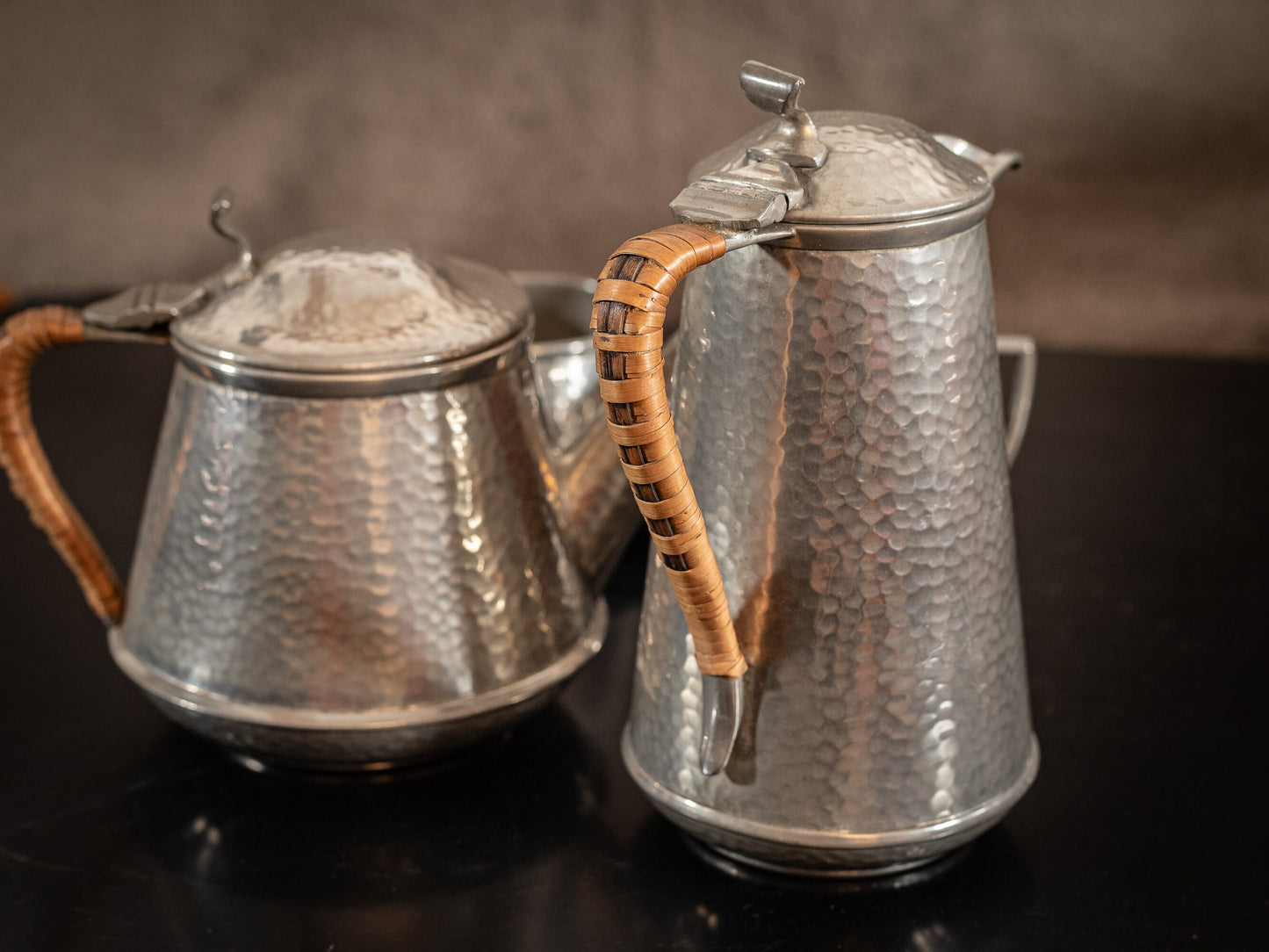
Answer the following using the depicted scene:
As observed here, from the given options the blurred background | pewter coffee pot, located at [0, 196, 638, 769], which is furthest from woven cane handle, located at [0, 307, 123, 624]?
the blurred background

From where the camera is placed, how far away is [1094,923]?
0.49 m

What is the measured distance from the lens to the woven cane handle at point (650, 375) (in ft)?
1.22

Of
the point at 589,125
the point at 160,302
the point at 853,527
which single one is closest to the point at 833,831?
the point at 853,527

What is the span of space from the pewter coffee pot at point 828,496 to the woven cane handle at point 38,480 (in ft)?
0.92

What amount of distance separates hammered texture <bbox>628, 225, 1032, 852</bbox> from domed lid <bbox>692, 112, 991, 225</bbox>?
0.05 feet

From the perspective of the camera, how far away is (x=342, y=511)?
516mm

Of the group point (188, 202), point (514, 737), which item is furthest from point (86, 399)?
point (514, 737)

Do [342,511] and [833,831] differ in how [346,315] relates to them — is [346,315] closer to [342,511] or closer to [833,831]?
[342,511]

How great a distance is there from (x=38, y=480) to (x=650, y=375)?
0.36 meters

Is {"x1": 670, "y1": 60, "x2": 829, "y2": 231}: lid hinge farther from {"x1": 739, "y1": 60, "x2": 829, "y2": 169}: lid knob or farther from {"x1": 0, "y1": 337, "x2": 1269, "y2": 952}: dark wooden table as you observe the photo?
{"x1": 0, "y1": 337, "x2": 1269, "y2": 952}: dark wooden table

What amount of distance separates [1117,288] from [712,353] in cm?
100

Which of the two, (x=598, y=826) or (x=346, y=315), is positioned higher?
(x=346, y=315)

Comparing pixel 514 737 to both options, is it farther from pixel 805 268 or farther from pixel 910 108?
pixel 910 108

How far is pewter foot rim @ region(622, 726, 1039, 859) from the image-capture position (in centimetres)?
46
